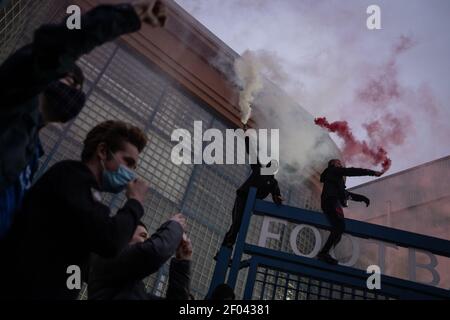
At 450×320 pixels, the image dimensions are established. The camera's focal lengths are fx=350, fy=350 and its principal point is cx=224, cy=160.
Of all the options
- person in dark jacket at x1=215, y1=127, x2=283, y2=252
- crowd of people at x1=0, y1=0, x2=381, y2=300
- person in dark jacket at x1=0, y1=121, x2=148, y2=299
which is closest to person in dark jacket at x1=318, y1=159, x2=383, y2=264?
person in dark jacket at x1=215, y1=127, x2=283, y2=252

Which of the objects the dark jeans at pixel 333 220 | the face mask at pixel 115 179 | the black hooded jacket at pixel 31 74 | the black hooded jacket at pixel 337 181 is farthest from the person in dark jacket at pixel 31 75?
the black hooded jacket at pixel 337 181

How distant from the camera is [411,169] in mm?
19859

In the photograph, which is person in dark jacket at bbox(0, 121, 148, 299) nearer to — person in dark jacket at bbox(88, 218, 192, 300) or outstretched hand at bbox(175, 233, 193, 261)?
person in dark jacket at bbox(88, 218, 192, 300)

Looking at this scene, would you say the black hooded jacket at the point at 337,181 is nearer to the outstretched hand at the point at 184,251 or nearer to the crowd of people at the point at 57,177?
the outstretched hand at the point at 184,251

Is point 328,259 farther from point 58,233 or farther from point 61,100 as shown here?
point 61,100

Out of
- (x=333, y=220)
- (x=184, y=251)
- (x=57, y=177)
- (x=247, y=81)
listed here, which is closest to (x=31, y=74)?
(x=57, y=177)

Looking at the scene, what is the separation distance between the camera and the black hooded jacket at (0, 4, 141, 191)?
1461 mm

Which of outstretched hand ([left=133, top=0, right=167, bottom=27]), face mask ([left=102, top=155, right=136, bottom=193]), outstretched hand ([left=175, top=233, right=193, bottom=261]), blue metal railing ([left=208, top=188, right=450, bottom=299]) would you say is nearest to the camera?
outstretched hand ([left=133, top=0, right=167, bottom=27])

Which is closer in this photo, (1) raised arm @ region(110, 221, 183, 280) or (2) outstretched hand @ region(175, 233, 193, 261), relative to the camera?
(1) raised arm @ region(110, 221, 183, 280)

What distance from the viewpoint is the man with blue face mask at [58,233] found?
1533 mm

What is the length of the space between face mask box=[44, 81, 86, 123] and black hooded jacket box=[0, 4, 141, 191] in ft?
0.62

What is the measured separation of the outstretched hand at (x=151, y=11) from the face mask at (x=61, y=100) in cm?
54

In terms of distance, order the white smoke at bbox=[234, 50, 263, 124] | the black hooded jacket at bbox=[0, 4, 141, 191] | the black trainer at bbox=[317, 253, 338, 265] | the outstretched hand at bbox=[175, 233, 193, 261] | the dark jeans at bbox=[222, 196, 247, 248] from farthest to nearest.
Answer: the white smoke at bbox=[234, 50, 263, 124] → the dark jeans at bbox=[222, 196, 247, 248] → the black trainer at bbox=[317, 253, 338, 265] → the outstretched hand at bbox=[175, 233, 193, 261] → the black hooded jacket at bbox=[0, 4, 141, 191]

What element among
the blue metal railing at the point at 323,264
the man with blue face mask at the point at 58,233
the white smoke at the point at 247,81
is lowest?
the man with blue face mask at the point at 58,233
